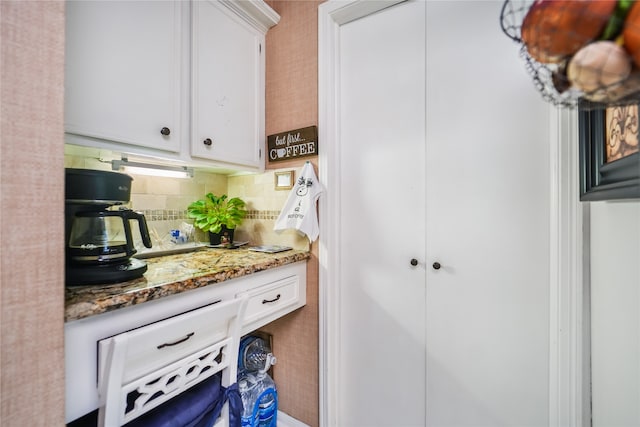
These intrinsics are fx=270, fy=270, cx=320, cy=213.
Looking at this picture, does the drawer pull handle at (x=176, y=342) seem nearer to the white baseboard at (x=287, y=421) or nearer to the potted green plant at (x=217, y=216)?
the potted green plant at (x=217, y=216)

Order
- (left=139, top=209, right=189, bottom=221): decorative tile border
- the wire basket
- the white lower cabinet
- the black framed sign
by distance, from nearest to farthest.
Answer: the wire basket → the black framed sign → the white lower cabinet → (left=139, top=209, right=189, bottom=221): decorative tile border

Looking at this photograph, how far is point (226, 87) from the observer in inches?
54.7

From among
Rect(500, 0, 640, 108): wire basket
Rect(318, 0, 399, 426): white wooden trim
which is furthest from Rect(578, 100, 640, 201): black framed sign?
Rect(318, 0, 399, 426): white wooden trim

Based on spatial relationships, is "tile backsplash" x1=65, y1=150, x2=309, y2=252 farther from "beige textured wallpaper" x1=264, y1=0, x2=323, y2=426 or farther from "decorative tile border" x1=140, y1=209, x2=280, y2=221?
"beige textured wallpaper" x1=264, y1=0, x2=323, y2=426

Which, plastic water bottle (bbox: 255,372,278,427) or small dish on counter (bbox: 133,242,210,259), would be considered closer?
small dish on counter (bbox: 133,242,210,259)

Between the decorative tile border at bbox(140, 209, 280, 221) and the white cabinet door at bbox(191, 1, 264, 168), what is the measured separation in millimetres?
297

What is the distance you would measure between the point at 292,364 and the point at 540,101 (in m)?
1.70

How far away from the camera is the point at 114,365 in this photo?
2.24 feet

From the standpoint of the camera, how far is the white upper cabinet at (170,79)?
931 millimetres

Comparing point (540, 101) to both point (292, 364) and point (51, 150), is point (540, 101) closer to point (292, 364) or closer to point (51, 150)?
point (51, 150)

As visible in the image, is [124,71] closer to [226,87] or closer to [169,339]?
[226,87]

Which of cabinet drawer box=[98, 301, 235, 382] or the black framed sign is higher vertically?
the black framed sign

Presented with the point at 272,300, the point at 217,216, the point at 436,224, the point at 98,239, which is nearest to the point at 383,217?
the point at 436,224

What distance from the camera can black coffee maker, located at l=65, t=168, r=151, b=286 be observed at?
0.83m
